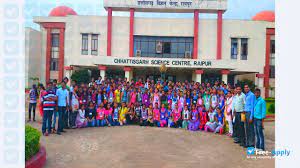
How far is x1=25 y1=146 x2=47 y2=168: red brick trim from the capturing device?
4.26m

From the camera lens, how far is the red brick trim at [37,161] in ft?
14.0

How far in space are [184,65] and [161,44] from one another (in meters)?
4.50

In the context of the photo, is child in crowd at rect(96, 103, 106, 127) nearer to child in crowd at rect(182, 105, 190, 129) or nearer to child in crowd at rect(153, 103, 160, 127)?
child in crowd at rect(153, 103, 160, 127)

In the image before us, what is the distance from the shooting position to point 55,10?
91.9 ft

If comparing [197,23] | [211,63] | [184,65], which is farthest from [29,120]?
[197,23]

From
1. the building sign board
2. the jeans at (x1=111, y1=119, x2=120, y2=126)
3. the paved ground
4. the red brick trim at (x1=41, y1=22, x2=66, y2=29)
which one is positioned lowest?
the paved ground

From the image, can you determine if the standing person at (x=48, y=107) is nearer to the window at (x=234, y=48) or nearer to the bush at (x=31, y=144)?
the bush at (x=31, y=144)

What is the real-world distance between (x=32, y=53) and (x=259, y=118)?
25.9 meters

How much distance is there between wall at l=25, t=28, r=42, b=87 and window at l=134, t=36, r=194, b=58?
36.6 ft

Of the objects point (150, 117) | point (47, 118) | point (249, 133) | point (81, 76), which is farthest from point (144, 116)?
point (81, 76)

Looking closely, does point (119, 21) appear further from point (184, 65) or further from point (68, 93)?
point (68, 93)

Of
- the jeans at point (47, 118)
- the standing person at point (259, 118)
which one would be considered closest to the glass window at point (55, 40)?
the jeans at point (47, 118)

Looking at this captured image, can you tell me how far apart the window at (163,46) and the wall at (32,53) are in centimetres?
1114

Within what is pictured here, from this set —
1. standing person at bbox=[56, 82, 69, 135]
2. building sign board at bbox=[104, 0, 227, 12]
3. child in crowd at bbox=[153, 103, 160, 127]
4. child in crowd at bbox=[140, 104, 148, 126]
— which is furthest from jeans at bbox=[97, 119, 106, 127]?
building sign board at bbox=[104, 0, 227, 12]
